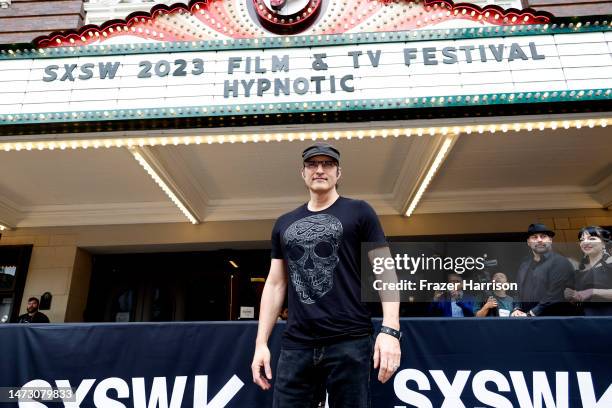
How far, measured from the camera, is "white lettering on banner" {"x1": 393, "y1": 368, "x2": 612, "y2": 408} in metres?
2.63

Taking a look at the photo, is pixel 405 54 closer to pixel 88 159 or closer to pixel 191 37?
pixel 191 37

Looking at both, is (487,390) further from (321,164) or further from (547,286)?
(321,164)

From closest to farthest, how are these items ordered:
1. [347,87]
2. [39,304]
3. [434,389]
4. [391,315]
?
1. [391,315]
2. [434,389]
3. [347,87]
4. [39,304]

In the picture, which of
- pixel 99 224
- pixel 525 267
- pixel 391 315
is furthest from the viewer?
pixel 99 224

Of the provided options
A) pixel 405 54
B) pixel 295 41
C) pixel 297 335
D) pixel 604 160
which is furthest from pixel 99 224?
pixel 604 160

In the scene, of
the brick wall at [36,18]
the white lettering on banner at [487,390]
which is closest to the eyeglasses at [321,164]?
the white lettering on banner at [487,390]

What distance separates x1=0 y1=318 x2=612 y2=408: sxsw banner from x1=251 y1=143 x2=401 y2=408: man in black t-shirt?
901 millimetres

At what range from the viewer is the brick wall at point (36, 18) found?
22.5ft

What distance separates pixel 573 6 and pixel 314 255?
701 centimetres

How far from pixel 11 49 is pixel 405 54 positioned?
4.65 m

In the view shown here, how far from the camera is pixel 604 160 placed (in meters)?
6.55

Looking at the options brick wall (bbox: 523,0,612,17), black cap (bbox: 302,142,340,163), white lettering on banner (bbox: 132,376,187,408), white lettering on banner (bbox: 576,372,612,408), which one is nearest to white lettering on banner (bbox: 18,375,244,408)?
white lettering on banner (bbox: 132,376,187,408)

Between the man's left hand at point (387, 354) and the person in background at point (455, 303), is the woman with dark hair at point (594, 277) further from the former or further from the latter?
the man's left hand at point (387, 354)

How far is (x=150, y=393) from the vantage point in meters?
2.86
